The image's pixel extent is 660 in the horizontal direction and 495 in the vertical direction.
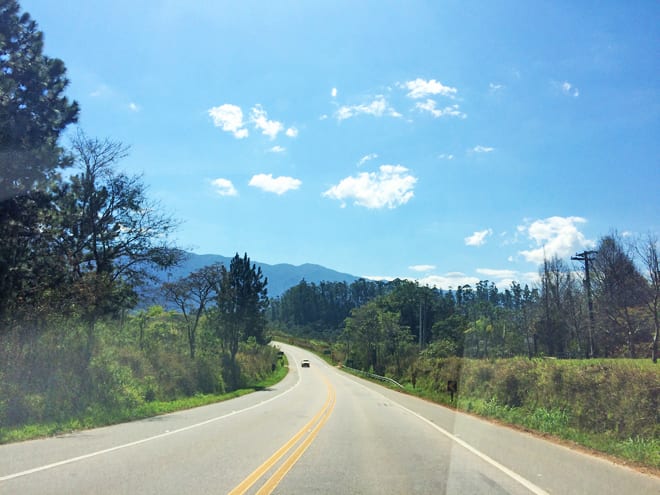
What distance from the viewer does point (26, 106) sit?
14.8 m

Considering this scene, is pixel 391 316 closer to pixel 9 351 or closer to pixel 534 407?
pixel 534 407

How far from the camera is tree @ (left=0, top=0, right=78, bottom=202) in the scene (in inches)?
550

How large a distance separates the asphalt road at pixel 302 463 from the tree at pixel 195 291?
24726 millimetres

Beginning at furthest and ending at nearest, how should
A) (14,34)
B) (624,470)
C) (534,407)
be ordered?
1. (534,407)
2. (14,34)
3. (624,470)

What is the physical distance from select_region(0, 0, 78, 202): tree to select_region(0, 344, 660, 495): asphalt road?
7.68 metres

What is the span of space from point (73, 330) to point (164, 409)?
4.89 m

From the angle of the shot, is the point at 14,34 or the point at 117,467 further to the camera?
the point at 14,34

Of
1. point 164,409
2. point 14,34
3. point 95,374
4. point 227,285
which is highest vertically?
point 14,34

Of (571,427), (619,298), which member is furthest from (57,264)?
(619,298)

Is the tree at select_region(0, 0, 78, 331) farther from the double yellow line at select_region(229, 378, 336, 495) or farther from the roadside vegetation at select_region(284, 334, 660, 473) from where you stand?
the roadside vegetation at select_region(284, 334, 660, 473)

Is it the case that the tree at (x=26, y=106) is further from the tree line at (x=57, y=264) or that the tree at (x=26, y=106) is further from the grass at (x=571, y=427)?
the grass at (x=571, y=427)

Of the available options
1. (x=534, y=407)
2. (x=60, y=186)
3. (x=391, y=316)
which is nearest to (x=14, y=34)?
(x=60, y=186)

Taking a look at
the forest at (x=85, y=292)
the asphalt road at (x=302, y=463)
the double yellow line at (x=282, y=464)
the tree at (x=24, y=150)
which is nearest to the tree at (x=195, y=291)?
the forest at (x=85, y=292)

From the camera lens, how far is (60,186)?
1792cm
